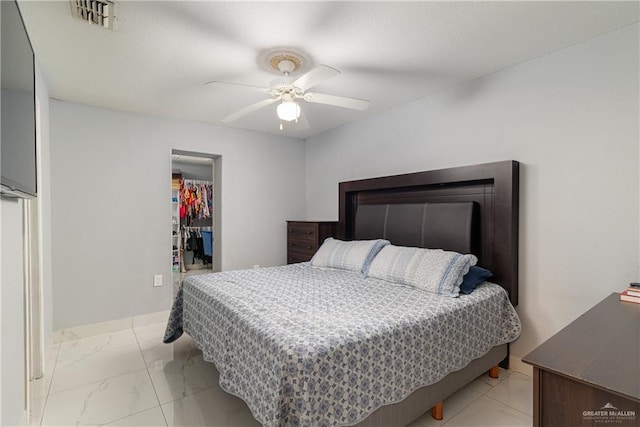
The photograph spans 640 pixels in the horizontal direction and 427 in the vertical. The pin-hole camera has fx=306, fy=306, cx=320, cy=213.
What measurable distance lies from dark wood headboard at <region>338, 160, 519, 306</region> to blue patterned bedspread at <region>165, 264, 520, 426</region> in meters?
0.23

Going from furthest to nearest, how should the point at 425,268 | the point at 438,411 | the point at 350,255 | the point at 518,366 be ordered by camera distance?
the point at 350,255 → the point at 518,366 → the point at 425,268 → the point at 438,411

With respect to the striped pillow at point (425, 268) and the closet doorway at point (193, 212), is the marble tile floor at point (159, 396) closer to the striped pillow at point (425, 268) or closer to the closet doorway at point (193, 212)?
the striped pillow at point (425, 268)

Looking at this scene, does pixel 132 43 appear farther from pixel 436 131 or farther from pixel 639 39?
pixel 639 39

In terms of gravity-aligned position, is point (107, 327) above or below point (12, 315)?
below

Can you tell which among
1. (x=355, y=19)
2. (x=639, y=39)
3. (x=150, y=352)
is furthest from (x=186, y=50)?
(x=639, y=39)

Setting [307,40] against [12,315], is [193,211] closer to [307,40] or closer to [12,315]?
[12,315]

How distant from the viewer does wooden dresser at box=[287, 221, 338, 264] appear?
143 inches

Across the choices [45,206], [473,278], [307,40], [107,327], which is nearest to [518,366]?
[473,278]

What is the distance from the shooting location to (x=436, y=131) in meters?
2.83

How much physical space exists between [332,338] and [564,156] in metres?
2.00

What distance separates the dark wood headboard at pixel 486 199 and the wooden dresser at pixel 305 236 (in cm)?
81

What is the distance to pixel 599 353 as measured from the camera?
1.05 metres

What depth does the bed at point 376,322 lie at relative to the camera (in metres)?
1.26

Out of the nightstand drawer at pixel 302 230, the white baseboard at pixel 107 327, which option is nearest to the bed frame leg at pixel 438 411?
the nightstand drawer at pixel 302 230
